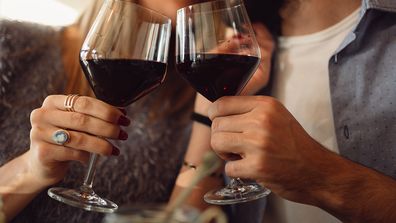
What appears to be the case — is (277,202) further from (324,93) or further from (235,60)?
(235,60)

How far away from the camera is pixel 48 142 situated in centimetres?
79

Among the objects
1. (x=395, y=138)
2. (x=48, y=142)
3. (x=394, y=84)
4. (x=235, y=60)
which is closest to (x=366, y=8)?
(x=394, y=84)

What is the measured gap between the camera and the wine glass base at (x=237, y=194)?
728 millimetres

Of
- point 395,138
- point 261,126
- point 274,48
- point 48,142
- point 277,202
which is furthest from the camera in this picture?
point 274,48

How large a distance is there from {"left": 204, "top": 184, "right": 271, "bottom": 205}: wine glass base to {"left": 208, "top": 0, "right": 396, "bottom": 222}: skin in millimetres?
25

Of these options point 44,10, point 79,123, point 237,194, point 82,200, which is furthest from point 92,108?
point 44,10

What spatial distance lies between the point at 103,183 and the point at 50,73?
15.3 inches

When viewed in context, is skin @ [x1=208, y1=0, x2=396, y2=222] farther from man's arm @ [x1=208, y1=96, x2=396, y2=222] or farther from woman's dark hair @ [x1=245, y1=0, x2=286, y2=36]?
woman's dark hair @ [x1=245, y1=0, x2=286, y2=36]

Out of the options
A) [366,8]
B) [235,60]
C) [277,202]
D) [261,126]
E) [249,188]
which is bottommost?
[277,202]

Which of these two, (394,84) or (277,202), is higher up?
(394,84)

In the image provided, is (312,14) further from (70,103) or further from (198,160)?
(70,103)

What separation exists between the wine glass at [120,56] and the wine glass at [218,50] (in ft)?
0.17

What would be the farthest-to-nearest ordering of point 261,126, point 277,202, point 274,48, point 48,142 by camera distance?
point 274,48
point 277,202
point 48,142
point 261,126

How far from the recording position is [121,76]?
762mm
